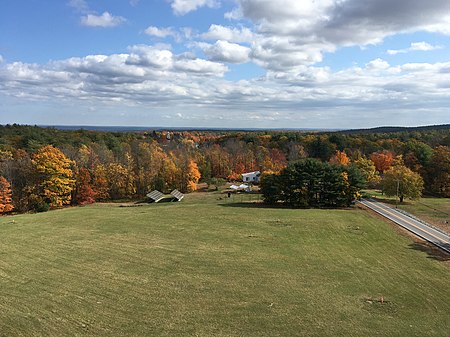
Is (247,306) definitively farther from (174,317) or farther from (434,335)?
(434,335)

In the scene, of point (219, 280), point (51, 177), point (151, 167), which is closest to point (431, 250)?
point (219, 280)

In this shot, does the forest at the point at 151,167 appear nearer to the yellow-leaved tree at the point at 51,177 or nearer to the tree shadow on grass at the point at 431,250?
the yellow-leaved tree at the point at 51,177

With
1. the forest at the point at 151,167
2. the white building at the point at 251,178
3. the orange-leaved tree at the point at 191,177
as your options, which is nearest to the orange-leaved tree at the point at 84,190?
the forest at the point at 151,167

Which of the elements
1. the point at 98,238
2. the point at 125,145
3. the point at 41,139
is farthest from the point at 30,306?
the point at 125,145

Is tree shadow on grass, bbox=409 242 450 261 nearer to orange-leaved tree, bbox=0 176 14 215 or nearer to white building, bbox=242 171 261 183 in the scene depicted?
white building, bbox=242 171 261 183

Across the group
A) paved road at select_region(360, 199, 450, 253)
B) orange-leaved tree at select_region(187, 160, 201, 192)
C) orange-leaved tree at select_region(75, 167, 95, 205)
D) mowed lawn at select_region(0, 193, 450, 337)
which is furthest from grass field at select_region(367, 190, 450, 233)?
orange-leaved tree at select_region(75, 167, 95, 205)

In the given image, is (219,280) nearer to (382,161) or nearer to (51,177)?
(51,177)
